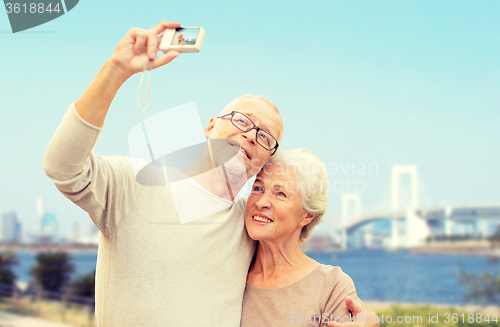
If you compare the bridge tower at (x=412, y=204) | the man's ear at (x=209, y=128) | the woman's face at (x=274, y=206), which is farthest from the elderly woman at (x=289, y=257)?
the bridge tower at (x=412, y=204)

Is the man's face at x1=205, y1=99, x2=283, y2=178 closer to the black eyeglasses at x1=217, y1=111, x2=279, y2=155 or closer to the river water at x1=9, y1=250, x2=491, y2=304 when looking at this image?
the black eyeglasses at x1=217, y1=111, x2=279, y2=155

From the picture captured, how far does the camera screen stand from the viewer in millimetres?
1262

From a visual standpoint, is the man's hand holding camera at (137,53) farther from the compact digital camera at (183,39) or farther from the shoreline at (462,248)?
the shoreline at (462,248)

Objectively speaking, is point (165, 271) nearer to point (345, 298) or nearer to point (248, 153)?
point (248, 153)

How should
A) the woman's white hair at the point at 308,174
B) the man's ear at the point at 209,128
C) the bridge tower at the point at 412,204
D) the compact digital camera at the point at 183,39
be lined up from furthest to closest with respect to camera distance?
the bridge tower at the point at 412,204 → the man's ear at the point at 209,128 → the woman's white hair at the point at 308,174 → the compact digital camera at the point at 183,39

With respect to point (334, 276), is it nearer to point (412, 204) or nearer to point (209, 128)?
point (209, 128)

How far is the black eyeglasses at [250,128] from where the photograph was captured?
1.83 meters

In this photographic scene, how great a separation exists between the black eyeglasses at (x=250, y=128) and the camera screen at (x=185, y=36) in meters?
0.61

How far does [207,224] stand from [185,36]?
2.38 feet

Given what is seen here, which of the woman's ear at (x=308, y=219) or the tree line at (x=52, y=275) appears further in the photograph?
the tree line at (x=52, y=275)

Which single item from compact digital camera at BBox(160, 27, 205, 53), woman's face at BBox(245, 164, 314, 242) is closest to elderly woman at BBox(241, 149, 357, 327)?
woman's face at BBox(245, 164, 314, 242)

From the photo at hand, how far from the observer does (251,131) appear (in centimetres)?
182

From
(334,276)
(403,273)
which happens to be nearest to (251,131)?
(334,276)

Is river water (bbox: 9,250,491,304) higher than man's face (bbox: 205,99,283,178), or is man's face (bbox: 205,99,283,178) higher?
man's face (bbox: 205,99,283,178)
